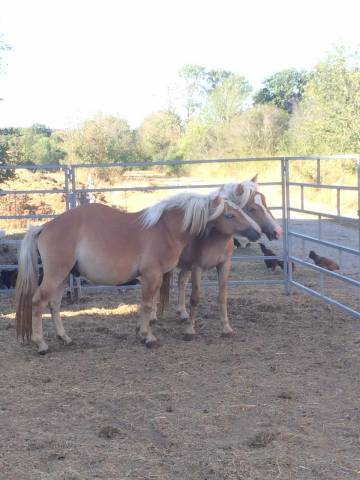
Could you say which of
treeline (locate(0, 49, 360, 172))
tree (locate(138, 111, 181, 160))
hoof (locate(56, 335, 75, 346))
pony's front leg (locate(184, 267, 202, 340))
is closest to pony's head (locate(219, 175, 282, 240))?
pony's front leg (locate(184, 267, 202, 340))

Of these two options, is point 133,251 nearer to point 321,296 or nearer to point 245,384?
point 245,384

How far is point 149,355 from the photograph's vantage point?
5.22 metres

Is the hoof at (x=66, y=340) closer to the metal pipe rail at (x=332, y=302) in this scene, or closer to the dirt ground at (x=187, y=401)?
the dirt ground at (x=187, y=401)

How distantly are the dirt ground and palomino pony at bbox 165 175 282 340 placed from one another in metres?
0.38

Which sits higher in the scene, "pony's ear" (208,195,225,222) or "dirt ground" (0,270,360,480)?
"pony's ear" (208,195,225,222)

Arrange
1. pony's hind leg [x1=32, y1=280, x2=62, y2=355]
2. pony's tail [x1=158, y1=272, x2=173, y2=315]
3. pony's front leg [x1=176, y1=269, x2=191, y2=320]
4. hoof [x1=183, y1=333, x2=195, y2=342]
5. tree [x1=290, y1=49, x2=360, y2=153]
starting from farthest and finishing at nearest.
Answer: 1. tree [x1=290, y1=49, x2=360, y2=153]
2. pony's front leg [x1=176, y1=269, x2=191, y2=320]
3. pony's tail [x1=158, y1=272, x2=173, y2=315]
4. hoof [x1=183, y1=333, x2=195, y2=342]
5. pony's hind leg [x1=32, y1=280, x2=62, y2=355]

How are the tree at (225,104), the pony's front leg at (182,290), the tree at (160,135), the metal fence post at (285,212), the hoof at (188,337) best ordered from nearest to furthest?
the hoof at (188,337)
the pony's front leg at (182,290)
the metal fence post at (285,212)
the tree at (160,135)
the tree at (225,104)

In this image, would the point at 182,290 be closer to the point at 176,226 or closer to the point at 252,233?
the point at 176,226

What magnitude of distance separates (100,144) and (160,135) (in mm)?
16621

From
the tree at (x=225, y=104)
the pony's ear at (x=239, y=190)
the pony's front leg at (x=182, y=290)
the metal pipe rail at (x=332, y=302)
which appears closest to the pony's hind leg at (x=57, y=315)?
the pony's front leg at (x=182, y=290)

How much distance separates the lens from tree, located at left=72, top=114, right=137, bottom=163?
28.9 meters

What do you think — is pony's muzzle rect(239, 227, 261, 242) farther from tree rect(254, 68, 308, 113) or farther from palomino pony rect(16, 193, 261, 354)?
tree rect(254, 68, 308, 113)

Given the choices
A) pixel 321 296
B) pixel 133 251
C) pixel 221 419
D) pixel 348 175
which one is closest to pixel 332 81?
pixel 348 175

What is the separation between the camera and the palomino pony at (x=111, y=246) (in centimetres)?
536
